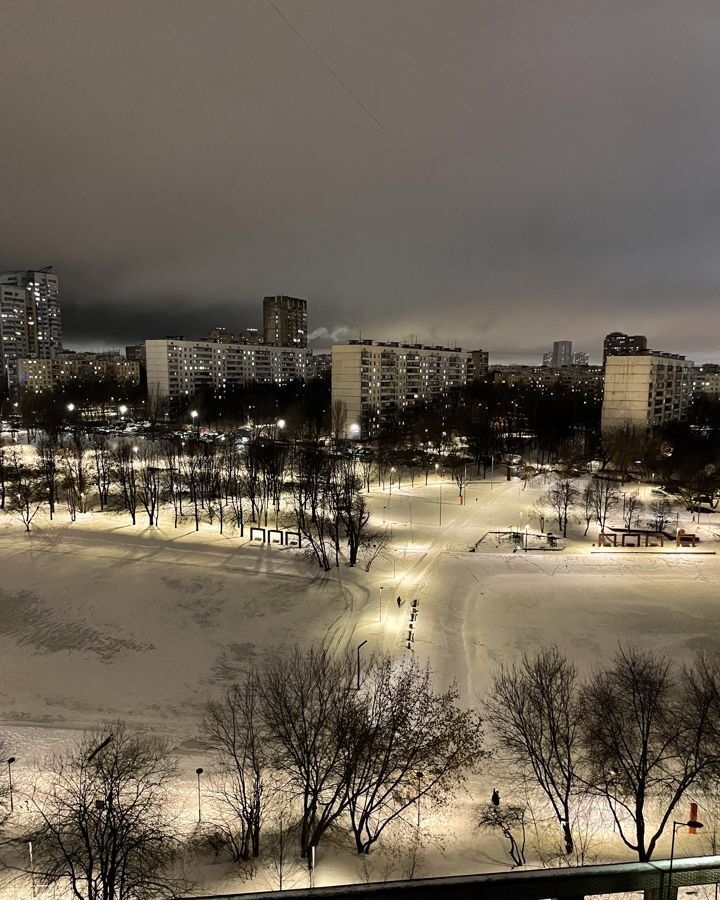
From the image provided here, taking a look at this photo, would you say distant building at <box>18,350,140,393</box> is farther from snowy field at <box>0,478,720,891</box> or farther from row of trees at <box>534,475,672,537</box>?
row of trees at <box>534,475,672,537</box>

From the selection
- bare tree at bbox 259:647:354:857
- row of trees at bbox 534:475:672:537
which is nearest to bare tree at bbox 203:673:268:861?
bare tree at bbox 259:647:354:857

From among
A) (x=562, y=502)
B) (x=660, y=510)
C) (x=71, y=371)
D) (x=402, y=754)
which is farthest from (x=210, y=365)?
(x=402, y=754)

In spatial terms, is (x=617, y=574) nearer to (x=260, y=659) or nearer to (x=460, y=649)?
(x=460, y=649)

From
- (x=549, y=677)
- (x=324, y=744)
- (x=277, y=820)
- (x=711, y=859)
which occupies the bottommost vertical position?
(x=277, y=820)

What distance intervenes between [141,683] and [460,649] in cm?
1110

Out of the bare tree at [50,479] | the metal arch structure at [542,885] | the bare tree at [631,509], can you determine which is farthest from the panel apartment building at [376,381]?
the metal arch structure at [542,885]

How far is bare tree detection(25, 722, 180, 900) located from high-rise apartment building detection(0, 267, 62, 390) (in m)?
124

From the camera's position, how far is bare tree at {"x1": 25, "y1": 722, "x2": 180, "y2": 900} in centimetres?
974

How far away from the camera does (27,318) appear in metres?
135

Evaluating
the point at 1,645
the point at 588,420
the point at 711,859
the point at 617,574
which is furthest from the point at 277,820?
the point at 588,420

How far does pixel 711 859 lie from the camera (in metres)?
1.89

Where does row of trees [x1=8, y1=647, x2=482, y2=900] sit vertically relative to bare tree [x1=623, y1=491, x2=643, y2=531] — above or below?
below

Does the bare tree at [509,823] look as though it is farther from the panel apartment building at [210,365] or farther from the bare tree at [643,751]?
the panel apartment building at [210,365]

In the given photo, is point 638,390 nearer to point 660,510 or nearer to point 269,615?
point 660,510
